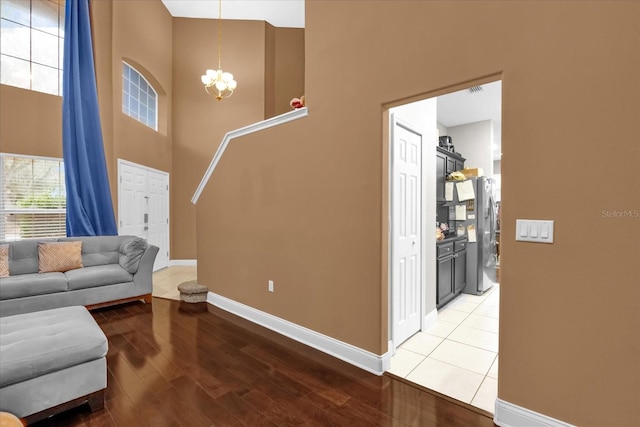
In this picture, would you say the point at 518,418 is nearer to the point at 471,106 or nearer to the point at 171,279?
the point at 471,106

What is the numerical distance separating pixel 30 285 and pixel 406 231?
12.9 ft

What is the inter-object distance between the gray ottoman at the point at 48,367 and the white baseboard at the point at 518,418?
238 centimetres

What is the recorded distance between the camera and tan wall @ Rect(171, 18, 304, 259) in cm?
656

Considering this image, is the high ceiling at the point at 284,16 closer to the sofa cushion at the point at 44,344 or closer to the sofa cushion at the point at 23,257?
the sofa cushion at the point at 44,344

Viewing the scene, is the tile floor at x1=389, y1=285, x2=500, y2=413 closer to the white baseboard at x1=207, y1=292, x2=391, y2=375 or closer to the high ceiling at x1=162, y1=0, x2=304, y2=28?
the white baseboard at x1=207, y1=292, x2=391, y2=375

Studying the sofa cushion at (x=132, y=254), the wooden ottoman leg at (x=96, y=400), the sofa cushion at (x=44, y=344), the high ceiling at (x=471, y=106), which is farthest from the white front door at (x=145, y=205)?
the high ceiling at (x=471, y=106)

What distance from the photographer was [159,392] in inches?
80.0

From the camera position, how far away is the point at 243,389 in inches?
81.6

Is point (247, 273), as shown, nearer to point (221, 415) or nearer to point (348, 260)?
point (348, 260)

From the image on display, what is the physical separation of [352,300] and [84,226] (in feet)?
14.0

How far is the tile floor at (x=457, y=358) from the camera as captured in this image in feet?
6.84

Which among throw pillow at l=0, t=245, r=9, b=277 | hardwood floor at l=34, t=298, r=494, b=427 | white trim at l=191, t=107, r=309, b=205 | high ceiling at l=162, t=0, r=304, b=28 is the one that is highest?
high ceiling at l=162, t=0, r=304, b=28

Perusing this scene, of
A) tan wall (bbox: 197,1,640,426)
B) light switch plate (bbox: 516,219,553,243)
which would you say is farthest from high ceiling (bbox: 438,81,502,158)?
light switch plate (bbox: 516,219,553,243)

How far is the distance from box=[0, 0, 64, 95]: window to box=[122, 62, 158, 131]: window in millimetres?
948
